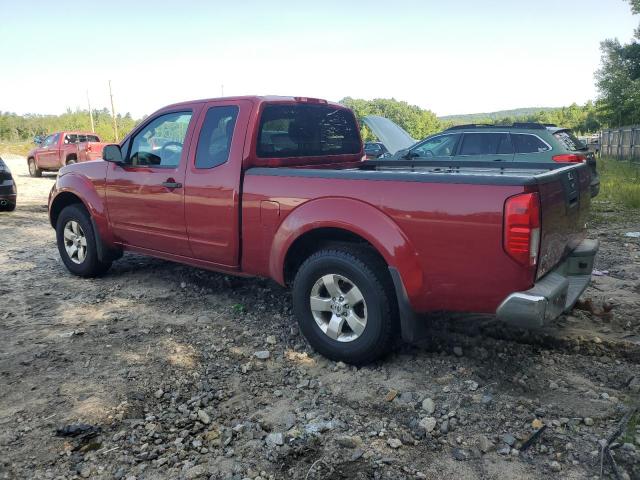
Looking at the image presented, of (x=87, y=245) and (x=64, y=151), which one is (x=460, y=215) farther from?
(x=64, y=151)

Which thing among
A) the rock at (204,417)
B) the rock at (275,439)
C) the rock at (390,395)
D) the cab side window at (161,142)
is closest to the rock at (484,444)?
the rock at (390,395)

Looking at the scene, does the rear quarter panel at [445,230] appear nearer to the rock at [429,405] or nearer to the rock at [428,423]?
the rock at [429,405]

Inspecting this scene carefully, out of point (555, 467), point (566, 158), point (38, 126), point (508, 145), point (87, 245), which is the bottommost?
point (555, 467)

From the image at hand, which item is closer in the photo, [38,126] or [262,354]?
[262,354]

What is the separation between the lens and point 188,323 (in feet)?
14.6

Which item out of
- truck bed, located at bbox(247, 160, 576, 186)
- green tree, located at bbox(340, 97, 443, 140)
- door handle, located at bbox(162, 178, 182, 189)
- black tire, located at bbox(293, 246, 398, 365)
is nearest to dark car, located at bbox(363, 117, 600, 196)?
truck bed, located at bbox(247, 160, 576, 186)

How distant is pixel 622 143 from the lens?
28.5m

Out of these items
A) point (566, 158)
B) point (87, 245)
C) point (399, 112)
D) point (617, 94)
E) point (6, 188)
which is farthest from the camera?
point (399, 112)

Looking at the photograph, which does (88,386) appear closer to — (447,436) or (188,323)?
(188,323)

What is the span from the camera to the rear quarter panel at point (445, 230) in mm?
2906

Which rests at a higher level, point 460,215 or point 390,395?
point 460,215

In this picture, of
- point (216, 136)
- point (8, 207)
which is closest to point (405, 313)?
point (216, 136)

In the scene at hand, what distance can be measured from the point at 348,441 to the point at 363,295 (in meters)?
1.00

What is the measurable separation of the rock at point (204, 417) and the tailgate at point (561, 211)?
6.82ft
